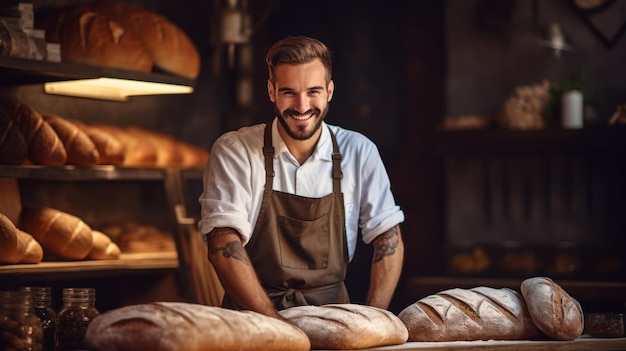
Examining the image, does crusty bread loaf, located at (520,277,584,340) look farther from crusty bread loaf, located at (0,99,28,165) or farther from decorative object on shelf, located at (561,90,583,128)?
decorative object on shelf, located at (561,90,583,128)

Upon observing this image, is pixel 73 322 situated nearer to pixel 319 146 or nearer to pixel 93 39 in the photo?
pixel 319 146

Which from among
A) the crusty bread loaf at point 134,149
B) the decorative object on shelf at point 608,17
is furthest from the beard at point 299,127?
the decorative object on shelf at point 608,17

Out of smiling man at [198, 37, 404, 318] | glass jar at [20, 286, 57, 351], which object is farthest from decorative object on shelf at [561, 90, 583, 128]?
glass jar at [20, 286, 57, 351]

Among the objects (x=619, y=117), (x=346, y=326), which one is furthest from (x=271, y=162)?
(x=619, y=117)

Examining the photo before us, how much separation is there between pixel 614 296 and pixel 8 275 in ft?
8.86

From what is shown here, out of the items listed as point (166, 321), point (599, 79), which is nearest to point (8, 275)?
point (166, 321)

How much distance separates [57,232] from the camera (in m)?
4.11

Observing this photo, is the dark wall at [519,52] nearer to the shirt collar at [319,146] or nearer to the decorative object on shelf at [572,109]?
the decorative object on shelf at [572,109]

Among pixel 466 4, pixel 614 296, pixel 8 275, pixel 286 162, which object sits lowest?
pixel 614 296

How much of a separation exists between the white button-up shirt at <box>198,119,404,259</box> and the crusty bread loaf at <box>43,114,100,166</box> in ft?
4.12

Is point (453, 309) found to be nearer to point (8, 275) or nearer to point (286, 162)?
point (286, 162)

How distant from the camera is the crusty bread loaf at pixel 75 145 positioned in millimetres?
4203

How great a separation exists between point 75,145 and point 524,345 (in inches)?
89.7

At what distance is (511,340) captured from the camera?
107 inches
